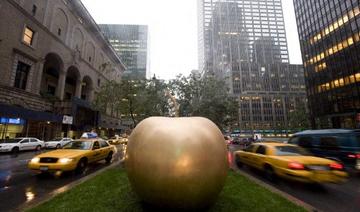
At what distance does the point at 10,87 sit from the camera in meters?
22.8

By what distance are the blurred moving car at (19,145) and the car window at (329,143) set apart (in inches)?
939

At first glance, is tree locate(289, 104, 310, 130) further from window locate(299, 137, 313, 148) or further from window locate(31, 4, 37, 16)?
window locate(31, 4, 37, 16)

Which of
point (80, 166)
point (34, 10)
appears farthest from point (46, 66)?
point (80, 166)

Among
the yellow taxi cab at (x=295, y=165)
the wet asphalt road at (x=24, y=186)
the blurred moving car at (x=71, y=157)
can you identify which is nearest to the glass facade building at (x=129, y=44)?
the blurred moving car at (x=71, y=157)

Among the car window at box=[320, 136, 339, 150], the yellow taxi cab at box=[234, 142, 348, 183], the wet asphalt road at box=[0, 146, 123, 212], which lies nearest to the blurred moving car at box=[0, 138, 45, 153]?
the wet asphalt road at box=[0, 146, 123, 212]

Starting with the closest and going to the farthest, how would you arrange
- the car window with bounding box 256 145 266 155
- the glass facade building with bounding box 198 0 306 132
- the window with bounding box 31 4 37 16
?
the car window with bounding box 256 145 266 155 → the window with bounding box 31 4 37 16 → the glass facade building with bounding box 198 0 306 132

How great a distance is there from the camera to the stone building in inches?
912

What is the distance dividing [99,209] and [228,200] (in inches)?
122

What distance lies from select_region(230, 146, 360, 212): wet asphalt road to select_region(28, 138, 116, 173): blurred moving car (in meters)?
8.03

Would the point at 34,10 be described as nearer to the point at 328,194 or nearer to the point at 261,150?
the point at 261,150

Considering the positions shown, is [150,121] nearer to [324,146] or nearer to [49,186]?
[49,186]

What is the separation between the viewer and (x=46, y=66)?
3519cm

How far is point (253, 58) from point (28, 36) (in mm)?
119847

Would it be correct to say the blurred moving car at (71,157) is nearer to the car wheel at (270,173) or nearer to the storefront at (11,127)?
the car wheel at (270,173)
